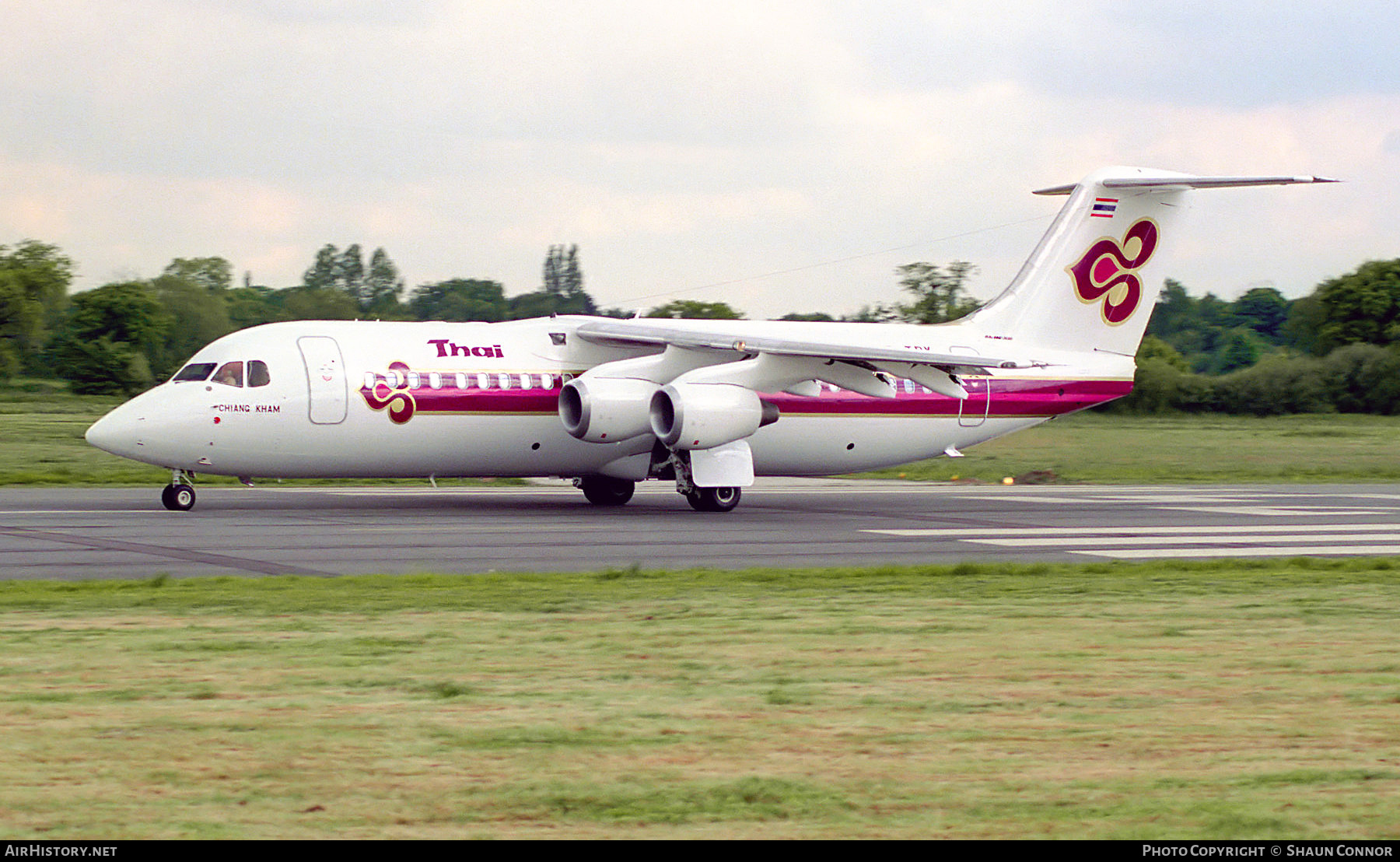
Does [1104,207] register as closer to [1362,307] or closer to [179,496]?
[179,496]

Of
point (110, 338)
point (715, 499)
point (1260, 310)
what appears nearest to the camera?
point (715, 499)

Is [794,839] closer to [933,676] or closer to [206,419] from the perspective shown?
[933,676]

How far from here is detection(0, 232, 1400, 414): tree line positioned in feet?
186

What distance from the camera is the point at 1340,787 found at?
22.2ft

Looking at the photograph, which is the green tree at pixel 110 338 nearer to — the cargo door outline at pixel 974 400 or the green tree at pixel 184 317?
the green tree at pixel 184 317

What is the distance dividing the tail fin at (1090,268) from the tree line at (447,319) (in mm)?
19367

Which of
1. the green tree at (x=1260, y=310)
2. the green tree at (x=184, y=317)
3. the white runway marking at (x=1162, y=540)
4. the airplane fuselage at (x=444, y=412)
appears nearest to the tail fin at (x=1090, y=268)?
the airplane fuselage at (x=444, y=412)

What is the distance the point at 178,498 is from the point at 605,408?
671 centimetres

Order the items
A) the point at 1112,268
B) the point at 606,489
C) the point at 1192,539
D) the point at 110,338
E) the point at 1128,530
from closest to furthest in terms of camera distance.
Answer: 1. the point at 1192,539
2. the point at 1128,530
3. the point at 606,489
4. the point at 1112,268
5. the point at 110,338

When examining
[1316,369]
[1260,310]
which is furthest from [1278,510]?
[1260,310]

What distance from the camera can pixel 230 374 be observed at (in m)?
23.9

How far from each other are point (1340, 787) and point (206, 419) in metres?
19.6

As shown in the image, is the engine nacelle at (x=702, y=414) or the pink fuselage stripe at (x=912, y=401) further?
the pink fuselage stripe at (x=912, y=401)

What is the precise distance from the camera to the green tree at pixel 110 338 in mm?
56750
